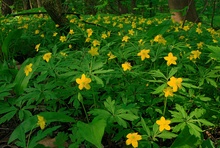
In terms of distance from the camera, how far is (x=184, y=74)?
2170 mm

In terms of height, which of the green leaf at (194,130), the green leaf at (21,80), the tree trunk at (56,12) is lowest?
the green leaf at (194,130)

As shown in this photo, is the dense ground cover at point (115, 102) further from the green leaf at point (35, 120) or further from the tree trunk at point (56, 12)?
the tree trunk at point (56, 12)

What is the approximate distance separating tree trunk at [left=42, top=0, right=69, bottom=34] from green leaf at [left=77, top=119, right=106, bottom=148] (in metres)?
2.26

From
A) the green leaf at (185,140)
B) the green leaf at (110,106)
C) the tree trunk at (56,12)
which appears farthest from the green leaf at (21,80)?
the tree trunk at (56,12)

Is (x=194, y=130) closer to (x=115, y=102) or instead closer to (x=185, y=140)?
(x=185, y=140)

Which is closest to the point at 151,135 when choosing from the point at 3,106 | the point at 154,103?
the point at 154,103

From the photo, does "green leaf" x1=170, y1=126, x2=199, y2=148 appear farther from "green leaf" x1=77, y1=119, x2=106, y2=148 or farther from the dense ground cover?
"green leaf" x1=77, y1=119, x2=106, y2=148

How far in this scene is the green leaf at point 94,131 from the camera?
133 cm

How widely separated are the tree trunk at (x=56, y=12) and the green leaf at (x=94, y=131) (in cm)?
226

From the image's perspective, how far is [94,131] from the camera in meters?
1.37

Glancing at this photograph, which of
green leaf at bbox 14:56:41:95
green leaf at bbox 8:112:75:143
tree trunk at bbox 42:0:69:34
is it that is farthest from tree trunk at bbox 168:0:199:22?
green leaf at bbox 8:112:75:143

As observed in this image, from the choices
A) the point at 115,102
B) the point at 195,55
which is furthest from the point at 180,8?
the point at 115,102

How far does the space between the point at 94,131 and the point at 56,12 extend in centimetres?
242

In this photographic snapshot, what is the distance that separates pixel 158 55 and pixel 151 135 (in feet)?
2.96
